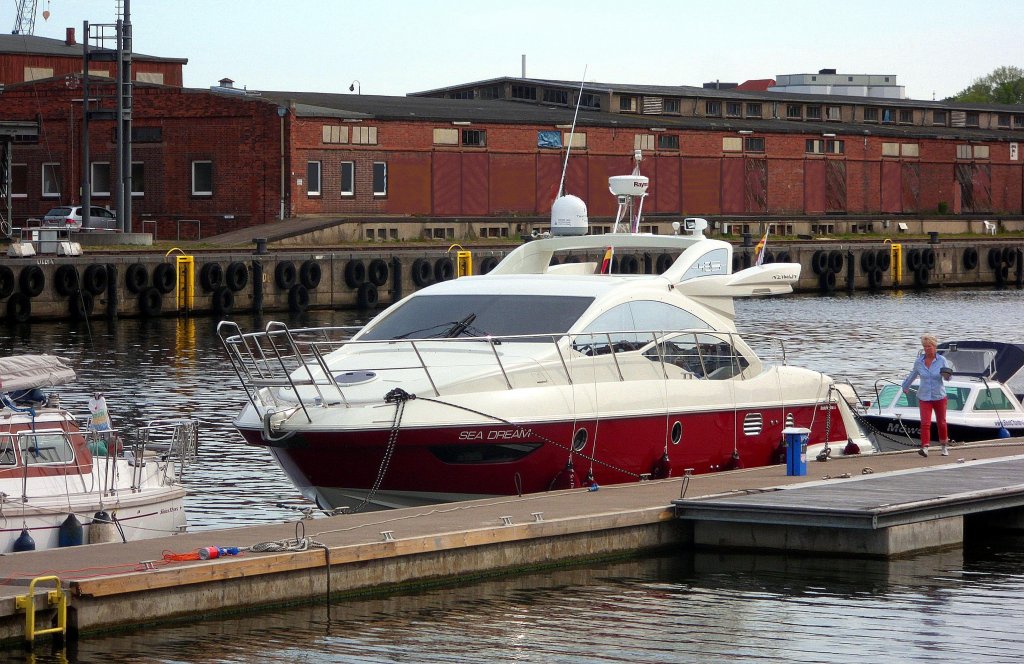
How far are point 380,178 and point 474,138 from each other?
497cm

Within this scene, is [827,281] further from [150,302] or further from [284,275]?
[150,302]

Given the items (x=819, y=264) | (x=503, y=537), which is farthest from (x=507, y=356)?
(x=819, y=264)

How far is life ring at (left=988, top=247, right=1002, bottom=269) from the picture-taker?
7031cm

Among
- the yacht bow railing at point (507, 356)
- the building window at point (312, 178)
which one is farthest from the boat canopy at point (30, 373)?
the building window at point (312, 178)

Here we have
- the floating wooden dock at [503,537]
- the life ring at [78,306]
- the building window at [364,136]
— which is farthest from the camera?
the building window at [364,136]

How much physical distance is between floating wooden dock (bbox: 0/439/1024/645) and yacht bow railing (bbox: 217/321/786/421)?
1267 mm

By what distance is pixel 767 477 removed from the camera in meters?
17.0

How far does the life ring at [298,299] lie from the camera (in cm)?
4953

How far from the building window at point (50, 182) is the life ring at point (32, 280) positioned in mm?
23061

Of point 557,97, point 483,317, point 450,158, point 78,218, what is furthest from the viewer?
point 557,97

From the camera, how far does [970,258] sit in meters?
69.7

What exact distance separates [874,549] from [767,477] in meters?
2.33

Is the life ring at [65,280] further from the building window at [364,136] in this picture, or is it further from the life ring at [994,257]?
the life ring at [994,257]

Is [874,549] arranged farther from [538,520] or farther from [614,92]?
[614,92]
